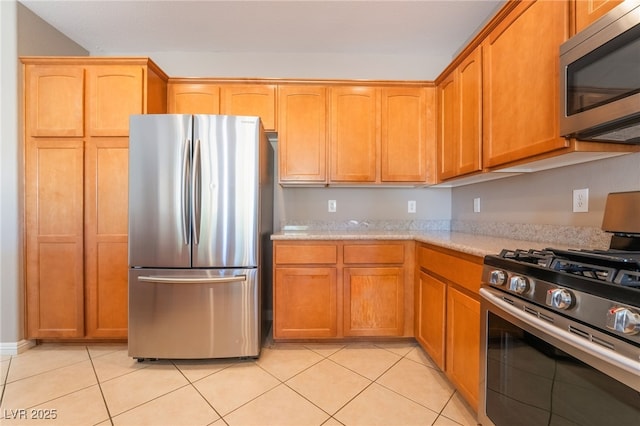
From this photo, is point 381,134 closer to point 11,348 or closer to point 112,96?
point 112,96

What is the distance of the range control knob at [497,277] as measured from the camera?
1.09 metres

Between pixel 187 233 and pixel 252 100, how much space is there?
132 cm

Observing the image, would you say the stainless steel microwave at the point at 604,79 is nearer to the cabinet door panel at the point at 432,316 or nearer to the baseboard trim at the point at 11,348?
the cabinet door panel at the point at 432,316

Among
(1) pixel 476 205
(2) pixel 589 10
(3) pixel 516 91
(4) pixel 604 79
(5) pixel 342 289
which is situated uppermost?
(2) pixel 589 10

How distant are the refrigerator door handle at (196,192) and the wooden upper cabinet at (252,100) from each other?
730mm

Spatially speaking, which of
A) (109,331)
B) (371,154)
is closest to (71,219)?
(109,331)

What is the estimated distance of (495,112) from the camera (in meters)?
1.57

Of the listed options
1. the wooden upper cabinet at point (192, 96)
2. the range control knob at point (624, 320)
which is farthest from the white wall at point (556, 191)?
the wooden upper cabinet at point (192, 96)

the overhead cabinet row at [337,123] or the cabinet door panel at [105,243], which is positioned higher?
the overhead cabinet row at [337,123]

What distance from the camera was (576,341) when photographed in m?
0.78

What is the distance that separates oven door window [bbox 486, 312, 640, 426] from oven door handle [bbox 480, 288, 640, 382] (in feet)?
0.21

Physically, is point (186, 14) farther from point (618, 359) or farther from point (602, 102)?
point (618, 359)

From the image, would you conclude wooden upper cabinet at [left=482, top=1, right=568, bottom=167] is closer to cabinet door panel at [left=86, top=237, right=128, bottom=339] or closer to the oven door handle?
the oven door handle

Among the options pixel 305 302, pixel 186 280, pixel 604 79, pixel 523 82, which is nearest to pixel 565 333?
pixel 604 79
